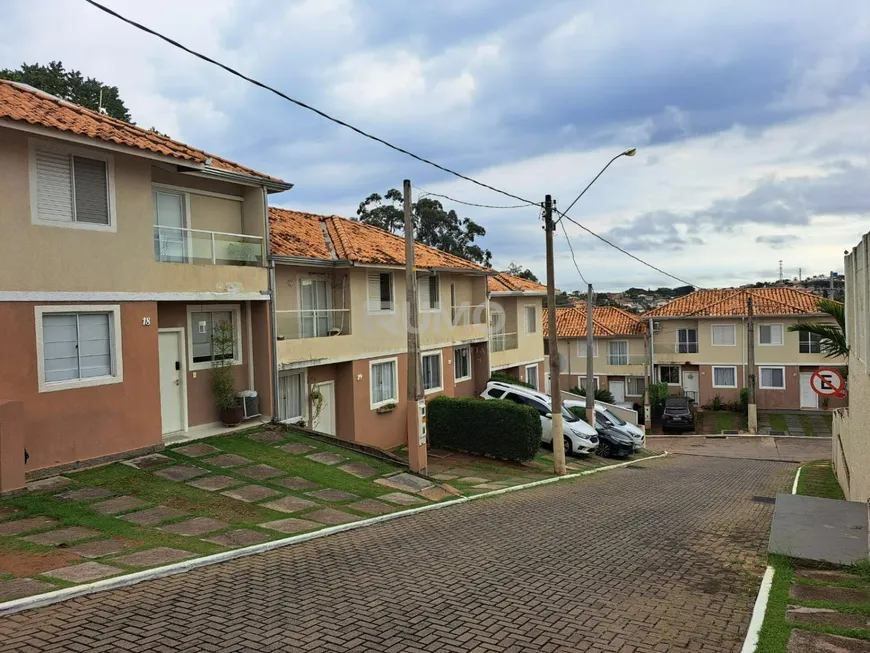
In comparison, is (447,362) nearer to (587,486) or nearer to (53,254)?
(587,486)

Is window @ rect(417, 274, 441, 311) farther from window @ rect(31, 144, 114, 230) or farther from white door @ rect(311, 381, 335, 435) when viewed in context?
window @ rect(31, 144, 114, 230)

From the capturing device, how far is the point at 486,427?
765 inches

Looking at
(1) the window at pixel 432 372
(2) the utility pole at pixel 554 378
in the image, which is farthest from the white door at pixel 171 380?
(1) the window at pixel 432 372

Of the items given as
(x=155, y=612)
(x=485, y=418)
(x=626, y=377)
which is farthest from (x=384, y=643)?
(x=626, y=377)

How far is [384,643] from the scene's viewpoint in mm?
5555

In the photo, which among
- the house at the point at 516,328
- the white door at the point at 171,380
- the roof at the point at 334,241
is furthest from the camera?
the house at the point at 516,328

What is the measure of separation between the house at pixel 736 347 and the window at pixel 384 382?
25.6 metres

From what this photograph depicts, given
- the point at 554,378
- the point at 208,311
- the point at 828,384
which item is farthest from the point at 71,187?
the point at 828,384

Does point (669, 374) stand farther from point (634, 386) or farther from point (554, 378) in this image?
point (554, 378)

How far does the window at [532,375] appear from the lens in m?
31.5

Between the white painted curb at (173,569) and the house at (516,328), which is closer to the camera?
the white painted curb at (173,569)

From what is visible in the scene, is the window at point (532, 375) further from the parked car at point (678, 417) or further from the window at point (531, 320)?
the parked car at point (678, 417)

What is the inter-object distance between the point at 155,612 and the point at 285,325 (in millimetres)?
11215

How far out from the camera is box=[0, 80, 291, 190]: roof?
1058cm
